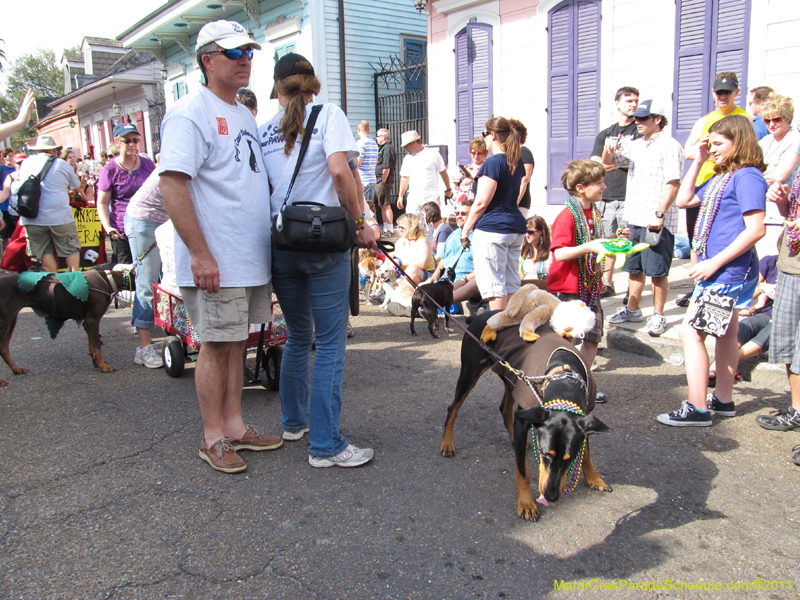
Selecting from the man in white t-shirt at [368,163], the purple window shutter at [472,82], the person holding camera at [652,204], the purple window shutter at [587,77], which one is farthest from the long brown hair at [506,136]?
the purple window shutter at [472,82]

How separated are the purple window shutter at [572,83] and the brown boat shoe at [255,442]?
25.8 feet

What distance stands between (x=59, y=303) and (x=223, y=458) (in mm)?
2794

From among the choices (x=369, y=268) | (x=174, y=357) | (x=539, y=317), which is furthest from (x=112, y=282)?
(x=539, y=317)

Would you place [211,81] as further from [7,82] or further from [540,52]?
[7,82]

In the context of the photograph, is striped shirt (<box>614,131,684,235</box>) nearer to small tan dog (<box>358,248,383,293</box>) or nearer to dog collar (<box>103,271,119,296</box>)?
small tan dog (<box>358,248,383,293</box>)

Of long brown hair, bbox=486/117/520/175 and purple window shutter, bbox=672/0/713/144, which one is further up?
purple window shutter, bbox=672/0/713/144

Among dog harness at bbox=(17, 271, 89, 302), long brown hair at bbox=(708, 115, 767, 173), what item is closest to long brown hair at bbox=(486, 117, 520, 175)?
long brown hair at bbox=(708, 115, 767, 173)

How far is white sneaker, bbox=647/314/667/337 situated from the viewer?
539cm

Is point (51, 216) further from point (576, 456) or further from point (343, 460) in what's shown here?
point (576, 456)

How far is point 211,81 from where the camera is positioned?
10.00 ft

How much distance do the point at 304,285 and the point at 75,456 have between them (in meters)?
1.77

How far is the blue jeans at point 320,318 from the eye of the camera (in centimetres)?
315

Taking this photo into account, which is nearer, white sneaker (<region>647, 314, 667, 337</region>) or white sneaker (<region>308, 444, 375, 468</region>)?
white sneaker (<region>308, 444, 375, 468</region>)

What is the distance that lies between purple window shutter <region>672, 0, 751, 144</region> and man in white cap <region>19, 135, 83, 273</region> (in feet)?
27.1
